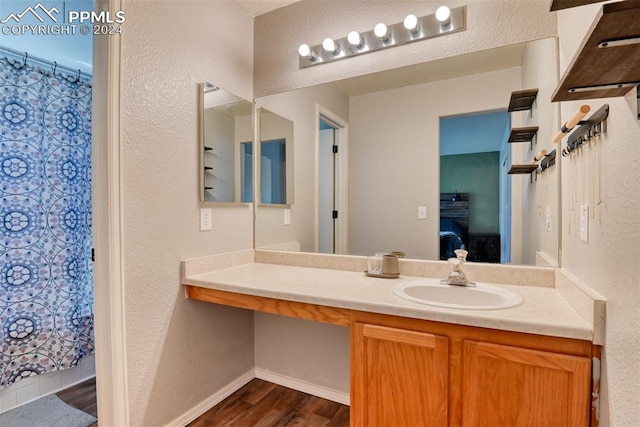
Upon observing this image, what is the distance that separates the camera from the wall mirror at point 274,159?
2168 mm

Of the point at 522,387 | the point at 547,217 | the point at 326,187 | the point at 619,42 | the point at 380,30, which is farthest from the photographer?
the point at 326,187

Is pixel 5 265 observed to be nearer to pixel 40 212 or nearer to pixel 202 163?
pixel 40 212

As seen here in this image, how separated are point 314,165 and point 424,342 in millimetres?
1298

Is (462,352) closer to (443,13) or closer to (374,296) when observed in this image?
(374,296)

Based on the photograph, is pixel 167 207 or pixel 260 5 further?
pixel 260 5

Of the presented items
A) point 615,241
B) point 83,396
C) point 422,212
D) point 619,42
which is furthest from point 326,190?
point 83,396

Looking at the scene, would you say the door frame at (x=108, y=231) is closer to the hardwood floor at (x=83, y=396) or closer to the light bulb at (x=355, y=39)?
the hardwood floor at (x=83, y=396)

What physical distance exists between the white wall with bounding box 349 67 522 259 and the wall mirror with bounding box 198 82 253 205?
687 millimetres

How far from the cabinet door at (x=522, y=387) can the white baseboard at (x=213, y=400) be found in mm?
1404

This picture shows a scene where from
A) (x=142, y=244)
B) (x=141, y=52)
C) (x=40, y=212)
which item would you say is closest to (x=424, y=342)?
(x=142, y=244)

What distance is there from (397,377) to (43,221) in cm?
219

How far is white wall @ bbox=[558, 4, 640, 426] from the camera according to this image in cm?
71

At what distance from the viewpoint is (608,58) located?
24.6 inches

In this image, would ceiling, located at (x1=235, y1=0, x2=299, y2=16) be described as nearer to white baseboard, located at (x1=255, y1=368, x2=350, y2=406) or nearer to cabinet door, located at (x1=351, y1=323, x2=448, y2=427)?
cabinet door, located at (x1=351, y1=323, x2=448, y2=427)
